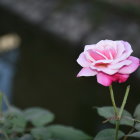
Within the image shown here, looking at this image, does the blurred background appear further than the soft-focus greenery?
Yes

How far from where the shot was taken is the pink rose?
0.62 meters

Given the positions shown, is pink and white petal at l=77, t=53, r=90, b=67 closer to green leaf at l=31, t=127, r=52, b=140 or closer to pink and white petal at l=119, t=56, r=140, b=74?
pink and white petal at l=119, t=56, r=140, b=74

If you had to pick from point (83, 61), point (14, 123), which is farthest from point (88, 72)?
point (14, 123)

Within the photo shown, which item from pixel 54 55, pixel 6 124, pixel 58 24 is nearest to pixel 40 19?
pixel 58 24

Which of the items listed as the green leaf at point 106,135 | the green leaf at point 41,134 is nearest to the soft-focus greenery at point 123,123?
the green leaf at point 106,135

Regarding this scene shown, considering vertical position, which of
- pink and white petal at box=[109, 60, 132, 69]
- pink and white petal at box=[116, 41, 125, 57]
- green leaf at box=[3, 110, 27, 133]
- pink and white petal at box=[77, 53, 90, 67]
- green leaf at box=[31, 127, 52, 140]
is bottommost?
green leaf at box=[31, 127, 52, 140]

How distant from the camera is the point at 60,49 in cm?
342

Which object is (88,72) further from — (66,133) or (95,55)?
(66,133)

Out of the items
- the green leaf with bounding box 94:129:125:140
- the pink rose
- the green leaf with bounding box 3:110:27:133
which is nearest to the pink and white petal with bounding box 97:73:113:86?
the pink rose

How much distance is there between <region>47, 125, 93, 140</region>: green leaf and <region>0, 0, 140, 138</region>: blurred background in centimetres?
174

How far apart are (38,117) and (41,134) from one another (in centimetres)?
11

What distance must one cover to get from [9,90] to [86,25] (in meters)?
1.21

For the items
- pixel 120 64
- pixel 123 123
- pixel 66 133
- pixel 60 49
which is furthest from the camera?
pixel 60 49

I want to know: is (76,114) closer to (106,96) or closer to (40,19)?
(106,96)
